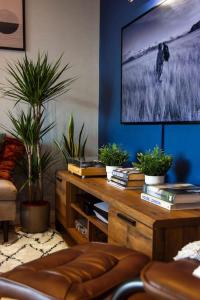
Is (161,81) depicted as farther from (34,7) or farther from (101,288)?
(34,7)

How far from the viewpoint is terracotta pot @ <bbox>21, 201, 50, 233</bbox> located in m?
3.02

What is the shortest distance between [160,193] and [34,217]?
1.62m

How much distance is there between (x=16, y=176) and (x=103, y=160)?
128 cm

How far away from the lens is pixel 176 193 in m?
1.64

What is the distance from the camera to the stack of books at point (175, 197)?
1.62 m

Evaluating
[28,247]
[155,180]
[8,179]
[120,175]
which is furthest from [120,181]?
[8,179]

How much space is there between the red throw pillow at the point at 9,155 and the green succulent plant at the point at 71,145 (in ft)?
1.46

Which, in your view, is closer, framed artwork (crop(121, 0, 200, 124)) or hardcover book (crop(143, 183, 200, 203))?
hardcover book (crop(143, 183, 200, 203))

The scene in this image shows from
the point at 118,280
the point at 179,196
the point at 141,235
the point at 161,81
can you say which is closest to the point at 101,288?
the point at 118,280

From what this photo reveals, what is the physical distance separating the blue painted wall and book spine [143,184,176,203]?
376 mm

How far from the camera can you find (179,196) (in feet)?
5.34

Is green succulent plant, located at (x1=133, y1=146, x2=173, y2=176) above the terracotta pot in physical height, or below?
above

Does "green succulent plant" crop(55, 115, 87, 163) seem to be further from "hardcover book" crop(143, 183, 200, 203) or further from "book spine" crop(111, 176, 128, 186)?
"hardcover book" crop(143, 183, 200, 203)

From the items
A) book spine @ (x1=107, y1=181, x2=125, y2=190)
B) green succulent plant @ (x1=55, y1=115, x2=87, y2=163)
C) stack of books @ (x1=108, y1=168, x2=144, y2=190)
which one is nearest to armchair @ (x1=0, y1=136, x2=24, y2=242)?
green succulent plant @ (x1=55, y1=115, x2=87, y2=163)
